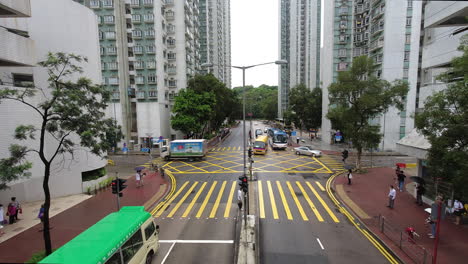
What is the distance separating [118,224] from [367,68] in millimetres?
24623

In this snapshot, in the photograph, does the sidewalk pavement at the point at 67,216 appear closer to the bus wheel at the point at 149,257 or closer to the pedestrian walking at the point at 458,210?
the bus wheel at the point at 149,257

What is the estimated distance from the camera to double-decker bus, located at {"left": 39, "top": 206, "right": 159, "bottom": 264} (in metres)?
Result: 6.06

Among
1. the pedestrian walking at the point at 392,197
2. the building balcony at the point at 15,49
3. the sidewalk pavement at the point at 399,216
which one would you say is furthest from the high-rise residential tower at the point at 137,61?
the pedestrian walking at the point at 392,197

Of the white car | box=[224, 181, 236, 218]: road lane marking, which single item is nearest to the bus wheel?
box=[224, 181, 236, 218]: road lane marking

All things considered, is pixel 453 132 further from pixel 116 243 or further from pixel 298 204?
pixel 116 243

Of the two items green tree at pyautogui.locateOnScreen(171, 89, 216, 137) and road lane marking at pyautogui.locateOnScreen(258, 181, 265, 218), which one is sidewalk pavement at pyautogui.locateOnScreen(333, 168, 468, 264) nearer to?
road lane marking at pyautogui.locateOnScreen(258, 181, 265, 218)

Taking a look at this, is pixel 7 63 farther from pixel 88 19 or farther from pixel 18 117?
pixel 88 19

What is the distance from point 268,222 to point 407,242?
6.70 m

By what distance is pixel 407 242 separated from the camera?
37.0ft

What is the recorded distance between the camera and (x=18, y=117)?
47.4 ft

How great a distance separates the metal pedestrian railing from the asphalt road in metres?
1.21

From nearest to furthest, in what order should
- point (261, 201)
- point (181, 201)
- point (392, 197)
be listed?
point (392, 197) → point (261, 201) → point (181, 201)

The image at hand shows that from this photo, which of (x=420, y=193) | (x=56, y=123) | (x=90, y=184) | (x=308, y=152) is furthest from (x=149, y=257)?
(x=308, y=152)

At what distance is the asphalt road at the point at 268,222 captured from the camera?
10.5m
